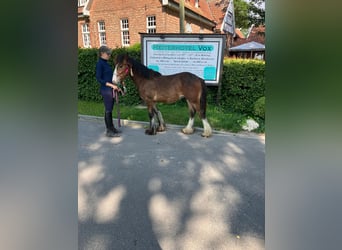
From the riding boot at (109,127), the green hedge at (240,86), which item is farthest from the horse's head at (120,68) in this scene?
the green hedge at (240,86)

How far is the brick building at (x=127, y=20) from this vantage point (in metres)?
16.2

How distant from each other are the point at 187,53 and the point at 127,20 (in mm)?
11501

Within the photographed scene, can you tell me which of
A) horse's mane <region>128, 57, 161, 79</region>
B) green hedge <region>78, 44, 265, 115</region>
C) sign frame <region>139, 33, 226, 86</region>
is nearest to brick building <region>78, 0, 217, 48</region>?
sign frame <region>139, 33, 226, 86</region>

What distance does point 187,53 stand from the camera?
→ 26.1 ft

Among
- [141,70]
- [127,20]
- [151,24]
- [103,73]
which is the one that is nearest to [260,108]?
[141,70]

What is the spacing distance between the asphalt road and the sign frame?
294 centimetres

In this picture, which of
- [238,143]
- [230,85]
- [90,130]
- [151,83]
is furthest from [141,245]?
[230,85]

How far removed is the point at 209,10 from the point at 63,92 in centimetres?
2771

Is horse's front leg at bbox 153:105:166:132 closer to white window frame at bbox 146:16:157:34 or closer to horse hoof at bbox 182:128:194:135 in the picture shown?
horse hoof at bbox 182:128:194:135

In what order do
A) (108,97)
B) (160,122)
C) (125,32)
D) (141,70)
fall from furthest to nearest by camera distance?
1. (125,32)
2. (160,122)
3. (141,70)
4. (108,97)

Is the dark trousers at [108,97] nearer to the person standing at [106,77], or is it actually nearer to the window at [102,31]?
the person standing at [106,77]

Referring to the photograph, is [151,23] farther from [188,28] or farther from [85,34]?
[85,34]

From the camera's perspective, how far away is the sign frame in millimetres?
7605

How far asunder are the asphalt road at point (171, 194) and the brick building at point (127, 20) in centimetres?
1204
